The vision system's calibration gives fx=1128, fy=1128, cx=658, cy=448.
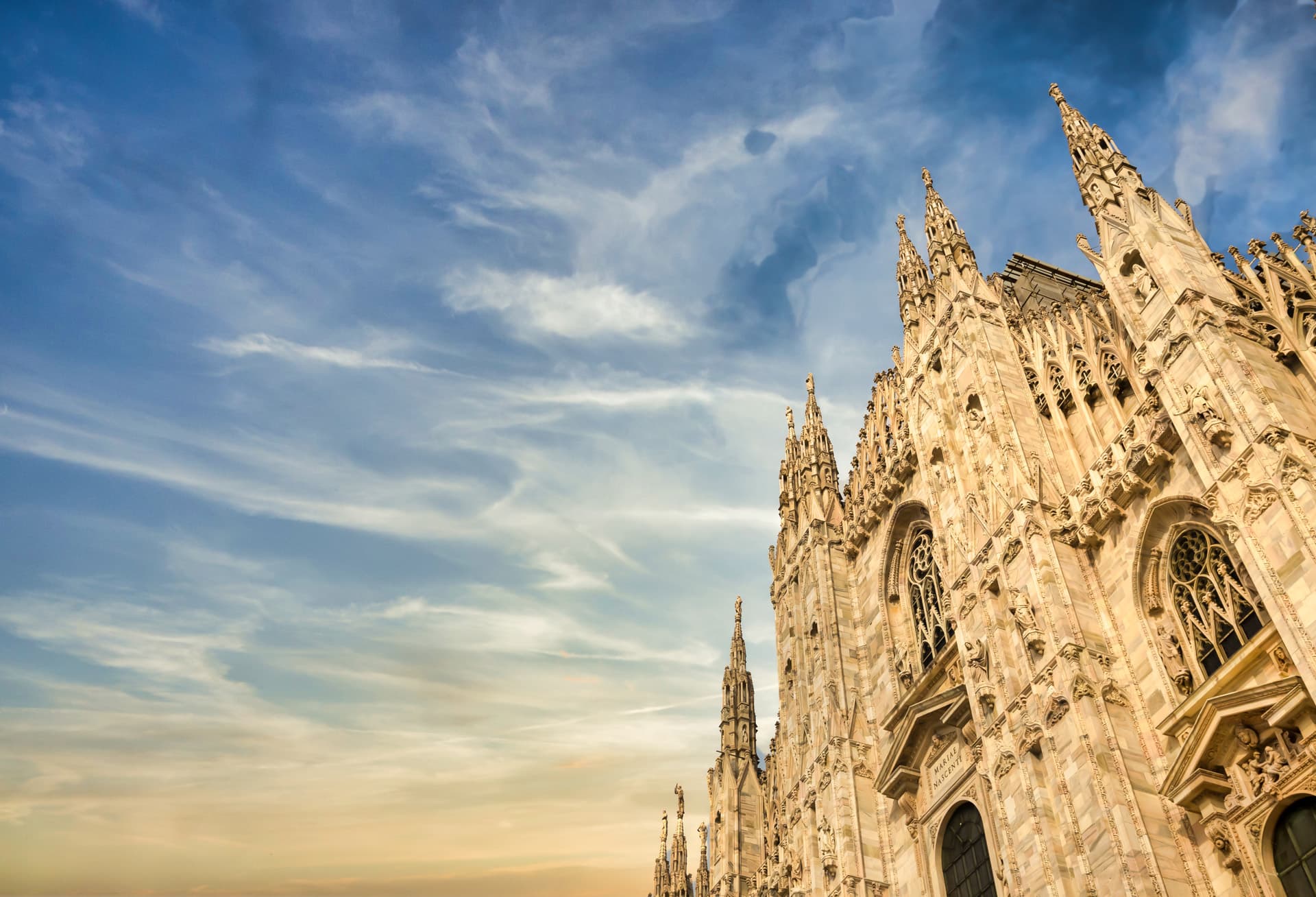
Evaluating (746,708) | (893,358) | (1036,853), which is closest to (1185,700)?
(1036,853)

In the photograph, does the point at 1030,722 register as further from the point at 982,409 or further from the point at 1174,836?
the point at 982,409

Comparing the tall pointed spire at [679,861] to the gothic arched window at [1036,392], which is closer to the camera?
the gothic arched window at [1036,392]

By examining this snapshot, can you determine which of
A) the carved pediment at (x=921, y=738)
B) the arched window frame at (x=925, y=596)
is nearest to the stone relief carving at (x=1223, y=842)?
the carved pediment at (x=921, y=738)

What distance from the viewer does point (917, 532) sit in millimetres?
29625

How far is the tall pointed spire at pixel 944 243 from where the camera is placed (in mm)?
29602

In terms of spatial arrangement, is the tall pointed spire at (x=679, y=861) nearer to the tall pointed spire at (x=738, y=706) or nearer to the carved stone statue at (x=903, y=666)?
the tall pointed spire at (x=738, y=706)

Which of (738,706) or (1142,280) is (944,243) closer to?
(1142,280)

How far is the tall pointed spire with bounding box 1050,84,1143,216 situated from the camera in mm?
23250

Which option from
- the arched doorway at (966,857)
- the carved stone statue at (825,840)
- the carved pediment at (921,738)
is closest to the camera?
the arched doorway at (966,857)

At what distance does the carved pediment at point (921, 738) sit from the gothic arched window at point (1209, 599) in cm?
587

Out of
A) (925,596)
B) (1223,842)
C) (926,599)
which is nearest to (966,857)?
(926,599)

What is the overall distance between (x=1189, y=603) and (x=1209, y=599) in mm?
554

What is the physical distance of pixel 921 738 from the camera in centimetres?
2509

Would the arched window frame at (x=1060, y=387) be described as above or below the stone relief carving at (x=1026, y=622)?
above
